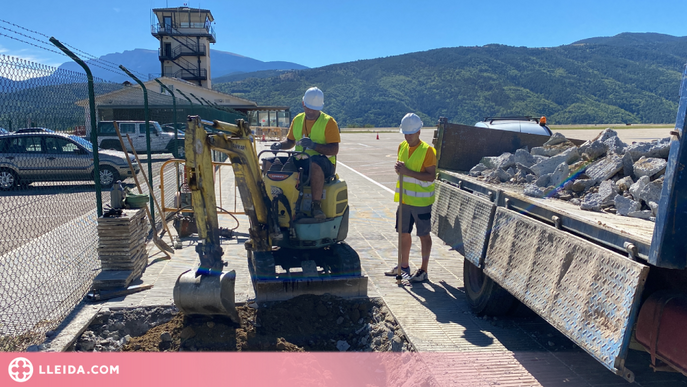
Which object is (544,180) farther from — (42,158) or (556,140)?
(42,158)

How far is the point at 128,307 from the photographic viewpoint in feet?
15.4

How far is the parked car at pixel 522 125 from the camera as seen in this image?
A: 10.4 meters

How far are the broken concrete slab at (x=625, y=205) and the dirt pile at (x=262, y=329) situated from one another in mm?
2057

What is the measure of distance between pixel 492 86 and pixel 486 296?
14479cm

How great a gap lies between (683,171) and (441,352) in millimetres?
2341

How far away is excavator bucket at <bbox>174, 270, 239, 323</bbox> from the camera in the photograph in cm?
405

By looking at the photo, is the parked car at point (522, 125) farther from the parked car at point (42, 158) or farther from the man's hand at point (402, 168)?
the parked car at point (42, 158)

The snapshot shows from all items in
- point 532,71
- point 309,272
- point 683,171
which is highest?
point 532,71

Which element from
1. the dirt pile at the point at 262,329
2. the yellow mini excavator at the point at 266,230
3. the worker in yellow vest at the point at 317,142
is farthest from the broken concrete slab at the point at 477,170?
the dirt pile at the point at 262,329

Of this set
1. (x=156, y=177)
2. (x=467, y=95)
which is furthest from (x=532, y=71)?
(x=156, y=177)

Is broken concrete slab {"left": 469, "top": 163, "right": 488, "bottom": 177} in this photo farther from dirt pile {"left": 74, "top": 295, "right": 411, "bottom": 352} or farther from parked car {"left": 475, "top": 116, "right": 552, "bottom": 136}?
parked car {"left": 475, "top": 116, "right": 552, "bottom": 136}

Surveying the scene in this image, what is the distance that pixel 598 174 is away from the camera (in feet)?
13.6

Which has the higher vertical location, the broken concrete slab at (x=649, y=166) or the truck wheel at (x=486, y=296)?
the broken concrete slab at (x=649, y=166)

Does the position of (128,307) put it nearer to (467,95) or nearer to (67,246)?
(67,246)
